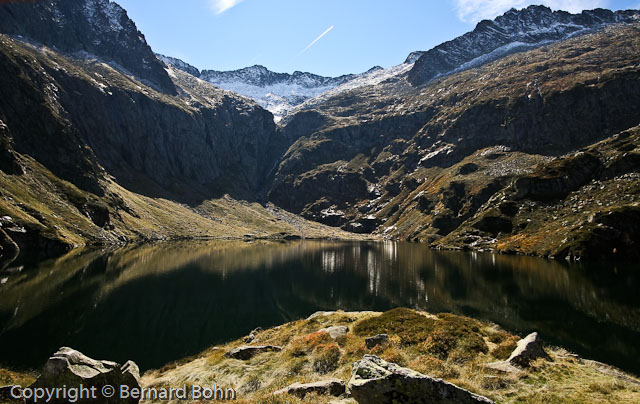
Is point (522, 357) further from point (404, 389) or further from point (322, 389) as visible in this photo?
point (322, 389)

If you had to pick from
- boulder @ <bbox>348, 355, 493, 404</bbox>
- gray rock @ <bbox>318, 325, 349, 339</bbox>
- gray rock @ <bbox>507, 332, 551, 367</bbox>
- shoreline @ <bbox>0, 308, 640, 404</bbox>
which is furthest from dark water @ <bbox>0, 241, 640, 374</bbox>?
boulder @ <bbox>348, 355, 493, 404</bbox>

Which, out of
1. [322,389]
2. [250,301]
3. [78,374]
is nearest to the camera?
[78,374]

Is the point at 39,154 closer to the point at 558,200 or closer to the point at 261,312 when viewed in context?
the point at 261,312

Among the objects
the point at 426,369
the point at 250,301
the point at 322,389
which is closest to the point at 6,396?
the point at 322,389

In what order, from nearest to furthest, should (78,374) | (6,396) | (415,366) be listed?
(78,374) < (6,396) < (415,366)

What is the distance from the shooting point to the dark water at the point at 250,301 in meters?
35.2

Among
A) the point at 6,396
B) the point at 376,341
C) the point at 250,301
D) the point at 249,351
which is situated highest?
the point at 6,396

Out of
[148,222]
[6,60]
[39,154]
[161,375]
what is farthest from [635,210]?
[6,60]

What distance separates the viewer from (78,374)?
14234 millimetres

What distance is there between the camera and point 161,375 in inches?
1071

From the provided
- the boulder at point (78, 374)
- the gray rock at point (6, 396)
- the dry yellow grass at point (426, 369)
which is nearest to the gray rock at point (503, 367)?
the dry yellow grass at point (426, 369)

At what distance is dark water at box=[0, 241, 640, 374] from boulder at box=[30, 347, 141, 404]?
718 inches

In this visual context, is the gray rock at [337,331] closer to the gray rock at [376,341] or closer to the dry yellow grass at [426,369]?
the dry yellow grass at [426,369]

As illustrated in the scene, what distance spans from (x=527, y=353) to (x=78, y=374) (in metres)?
22.1
